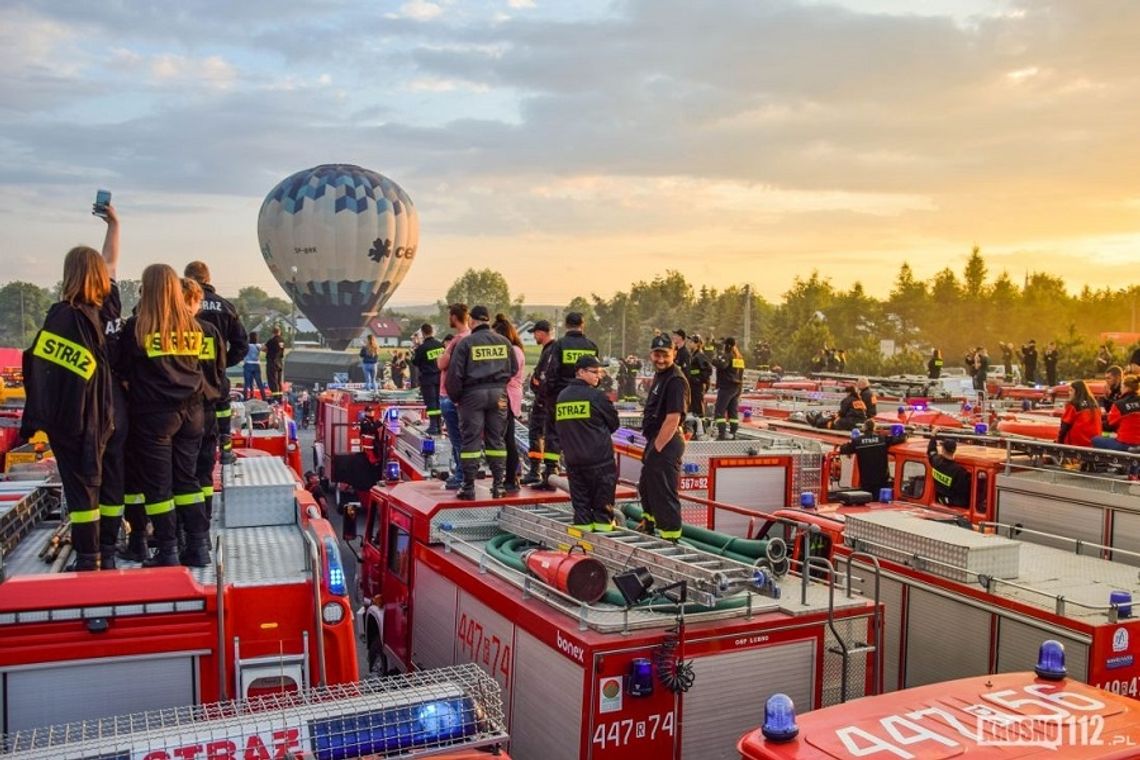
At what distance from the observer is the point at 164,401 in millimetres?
5836

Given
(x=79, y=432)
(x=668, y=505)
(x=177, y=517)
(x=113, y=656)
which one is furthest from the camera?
(x=668, y=505)

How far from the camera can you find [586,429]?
25.9 ft

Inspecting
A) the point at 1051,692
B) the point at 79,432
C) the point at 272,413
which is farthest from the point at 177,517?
the point at 272,413

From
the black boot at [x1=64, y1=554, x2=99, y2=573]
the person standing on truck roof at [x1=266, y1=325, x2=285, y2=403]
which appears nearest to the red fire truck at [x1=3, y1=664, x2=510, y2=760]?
the black boot at [x1=64, y1=554, x2=99, y2=573]

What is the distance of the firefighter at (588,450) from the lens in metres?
7.77

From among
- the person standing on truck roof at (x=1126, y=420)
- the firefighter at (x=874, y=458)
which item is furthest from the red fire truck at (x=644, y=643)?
the person standing on truck roof at (x=1126, y=420)

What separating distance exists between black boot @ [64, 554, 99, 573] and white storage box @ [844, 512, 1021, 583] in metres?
5.44

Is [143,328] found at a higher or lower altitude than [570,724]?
higher

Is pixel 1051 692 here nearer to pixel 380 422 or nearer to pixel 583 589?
pixel 583 589

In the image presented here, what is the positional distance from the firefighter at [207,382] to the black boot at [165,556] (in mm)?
328

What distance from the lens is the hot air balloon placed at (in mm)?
60156

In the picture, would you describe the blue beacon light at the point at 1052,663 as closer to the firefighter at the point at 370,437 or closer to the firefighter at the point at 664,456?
the firefighter at the point at 664,456

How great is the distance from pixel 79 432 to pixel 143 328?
0.70 m

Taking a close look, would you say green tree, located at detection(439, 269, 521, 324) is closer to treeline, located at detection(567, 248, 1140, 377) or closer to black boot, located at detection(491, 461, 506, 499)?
treeline, located at detection(567, 248, 1140, 377)
